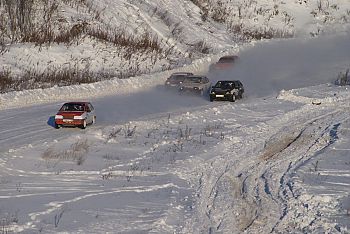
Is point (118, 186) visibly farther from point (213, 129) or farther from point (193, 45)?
point (193, 45)

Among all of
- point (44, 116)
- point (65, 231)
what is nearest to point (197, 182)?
point (65, 231)

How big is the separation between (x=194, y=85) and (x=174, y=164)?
18.2 metres

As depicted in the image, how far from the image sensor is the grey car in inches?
1435

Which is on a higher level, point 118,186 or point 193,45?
point 193,45

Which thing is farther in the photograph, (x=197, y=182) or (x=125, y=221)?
(x=197, y=182)

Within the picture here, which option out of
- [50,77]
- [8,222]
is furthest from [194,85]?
[8,222]

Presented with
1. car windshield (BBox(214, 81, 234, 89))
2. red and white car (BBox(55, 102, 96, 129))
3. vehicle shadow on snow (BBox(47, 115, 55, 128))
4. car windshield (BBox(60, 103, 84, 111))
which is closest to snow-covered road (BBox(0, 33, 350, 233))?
vehicle shadow on snow (BBox(47, 115, 55, 128))

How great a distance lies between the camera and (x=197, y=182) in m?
16.7

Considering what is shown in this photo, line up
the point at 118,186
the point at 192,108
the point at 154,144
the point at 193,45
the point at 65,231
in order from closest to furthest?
1. the point at 65,231
2. the point at 118,186
3. the point at 154,144
4. the point at 192,108
5. the point at 193,45

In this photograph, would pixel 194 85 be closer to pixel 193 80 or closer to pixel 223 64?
pixel 193 80

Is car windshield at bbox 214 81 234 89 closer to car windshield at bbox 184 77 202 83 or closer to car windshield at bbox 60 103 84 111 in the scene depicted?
car windshield at bbox 184 77 202 83

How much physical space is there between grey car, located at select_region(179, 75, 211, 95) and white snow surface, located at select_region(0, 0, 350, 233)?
0.75 m

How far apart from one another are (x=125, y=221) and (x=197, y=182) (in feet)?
13.3

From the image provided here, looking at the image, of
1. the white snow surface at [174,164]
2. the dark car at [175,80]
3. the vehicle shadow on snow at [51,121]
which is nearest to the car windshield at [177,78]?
the dark car at [175,80]
